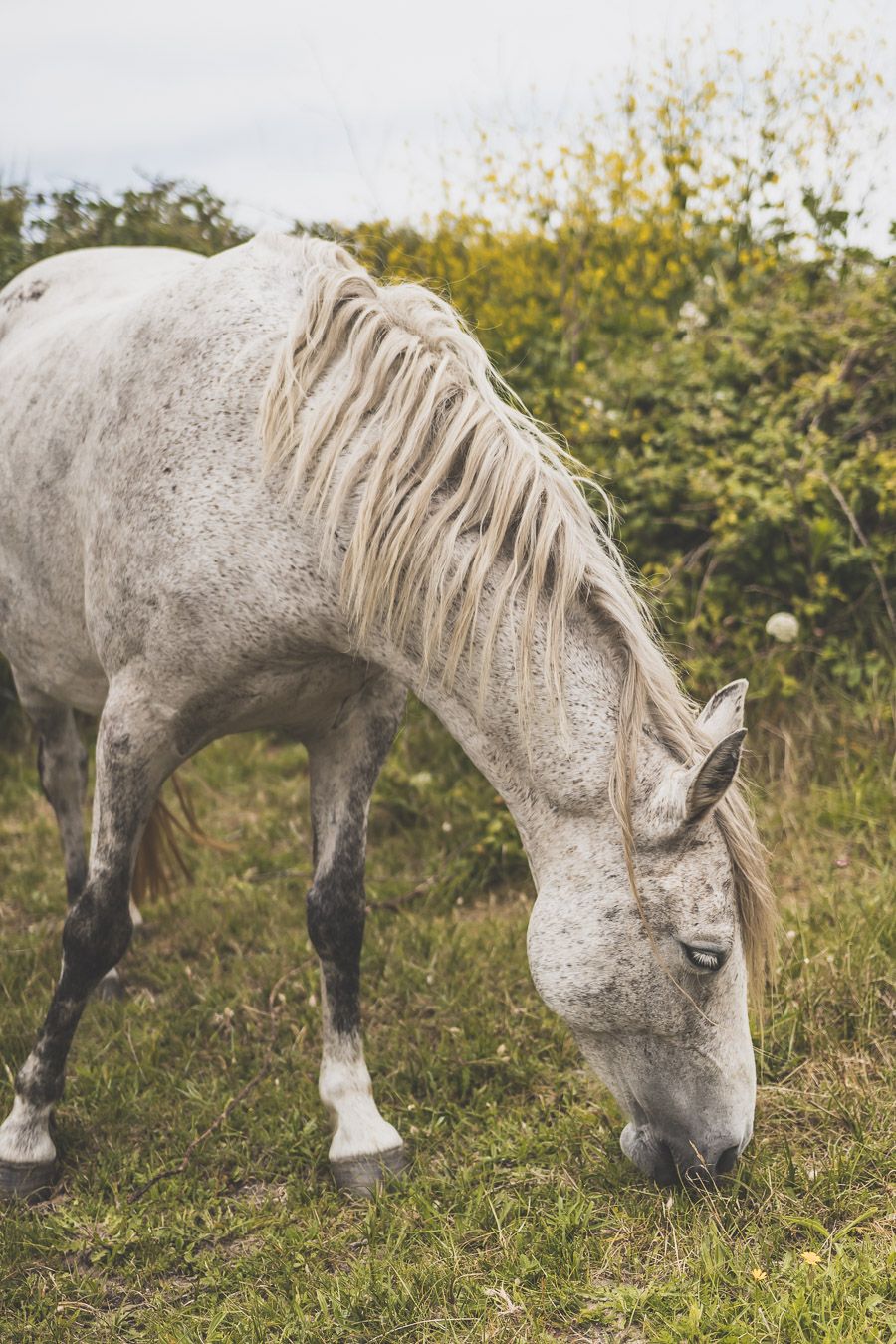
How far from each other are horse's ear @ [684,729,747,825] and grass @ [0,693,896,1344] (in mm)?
886

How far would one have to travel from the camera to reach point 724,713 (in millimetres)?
2166

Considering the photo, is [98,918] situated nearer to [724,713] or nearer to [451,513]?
[451,513]

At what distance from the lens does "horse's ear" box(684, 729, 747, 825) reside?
1.91 m

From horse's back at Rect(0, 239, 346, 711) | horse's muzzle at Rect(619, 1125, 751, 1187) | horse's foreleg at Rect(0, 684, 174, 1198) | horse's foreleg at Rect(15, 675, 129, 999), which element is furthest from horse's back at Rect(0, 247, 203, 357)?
horse's muzzle at Rect(619, 1125, 751, 1187)

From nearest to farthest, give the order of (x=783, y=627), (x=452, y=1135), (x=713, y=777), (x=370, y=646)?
(x=713, y=777) → (x=370, y=646) → (x=452, y=1135) → (x=783, y=627)

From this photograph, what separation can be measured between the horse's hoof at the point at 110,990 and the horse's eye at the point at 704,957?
7.57 feet

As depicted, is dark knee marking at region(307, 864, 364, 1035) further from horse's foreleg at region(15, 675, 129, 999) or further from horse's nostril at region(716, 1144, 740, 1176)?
horse's foreleg at region(15, 675, 129, 999)

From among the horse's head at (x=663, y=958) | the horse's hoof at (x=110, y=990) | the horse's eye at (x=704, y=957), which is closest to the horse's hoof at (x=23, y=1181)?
the horse's hoof at (x=110, y=990)

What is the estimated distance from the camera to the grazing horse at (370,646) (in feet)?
7.05

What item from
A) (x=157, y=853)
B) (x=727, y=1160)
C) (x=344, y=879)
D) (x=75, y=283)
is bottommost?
(x=157, y=853)

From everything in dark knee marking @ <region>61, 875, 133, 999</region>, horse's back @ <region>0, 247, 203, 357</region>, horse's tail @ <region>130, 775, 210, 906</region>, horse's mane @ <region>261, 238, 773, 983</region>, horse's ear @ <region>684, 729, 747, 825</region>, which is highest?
horse's back @ <region>0, 247, 203, 357</region>

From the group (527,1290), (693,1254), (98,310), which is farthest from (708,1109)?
(98,310)

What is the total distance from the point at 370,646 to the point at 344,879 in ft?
2.49

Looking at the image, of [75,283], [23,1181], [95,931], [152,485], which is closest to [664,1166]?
[95,931]
